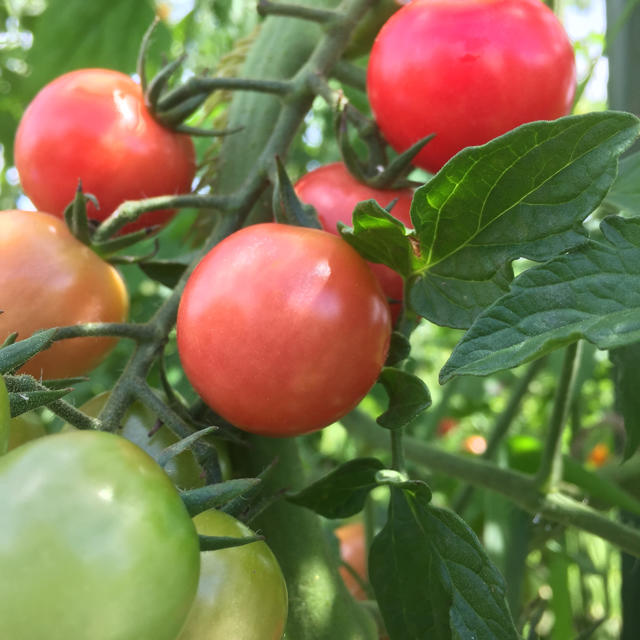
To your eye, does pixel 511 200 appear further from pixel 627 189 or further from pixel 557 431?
pixel 557 431

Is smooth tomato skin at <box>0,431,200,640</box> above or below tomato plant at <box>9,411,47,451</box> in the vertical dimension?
above

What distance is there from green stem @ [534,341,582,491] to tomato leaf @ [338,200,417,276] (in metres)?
0.30

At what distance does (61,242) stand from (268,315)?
0.60 ft

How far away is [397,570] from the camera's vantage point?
0.50 meters

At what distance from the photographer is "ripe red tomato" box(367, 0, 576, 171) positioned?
0.55 metres

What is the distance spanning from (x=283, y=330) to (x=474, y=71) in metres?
0.24

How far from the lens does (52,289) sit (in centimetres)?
52

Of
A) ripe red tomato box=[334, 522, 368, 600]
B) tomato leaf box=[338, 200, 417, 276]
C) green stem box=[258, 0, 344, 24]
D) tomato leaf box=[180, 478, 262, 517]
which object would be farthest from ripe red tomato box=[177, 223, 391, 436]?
ripe red tomato box=[334, 522, 368, 600]

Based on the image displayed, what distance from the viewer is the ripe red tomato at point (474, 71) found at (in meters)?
0.55

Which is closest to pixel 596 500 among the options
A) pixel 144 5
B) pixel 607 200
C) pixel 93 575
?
pixel 607 200

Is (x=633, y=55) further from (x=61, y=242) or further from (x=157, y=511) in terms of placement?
(x=157, y=511)

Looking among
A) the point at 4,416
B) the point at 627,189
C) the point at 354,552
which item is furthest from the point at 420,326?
the point at 4,416

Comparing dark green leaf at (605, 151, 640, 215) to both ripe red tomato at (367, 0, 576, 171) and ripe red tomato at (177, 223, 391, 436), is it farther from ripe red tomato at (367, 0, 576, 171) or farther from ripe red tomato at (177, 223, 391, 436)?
ripe red tomato at (177, 223, 391, 436)

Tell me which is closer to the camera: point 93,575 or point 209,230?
point 93,575
